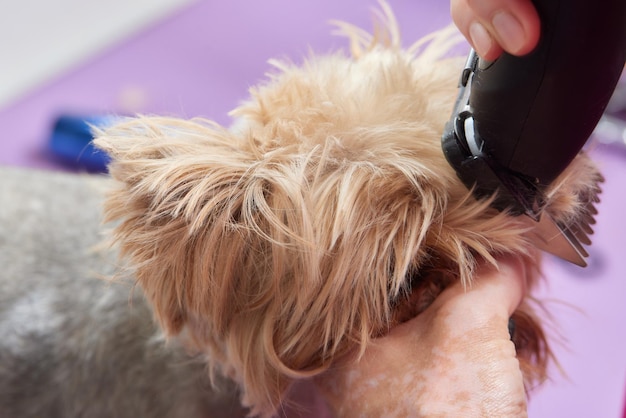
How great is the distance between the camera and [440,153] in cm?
80

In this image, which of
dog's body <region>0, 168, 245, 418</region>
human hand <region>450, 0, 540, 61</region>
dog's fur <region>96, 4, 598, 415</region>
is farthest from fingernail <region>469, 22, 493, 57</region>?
dog's body <region>0, 168, 245, 418</region>

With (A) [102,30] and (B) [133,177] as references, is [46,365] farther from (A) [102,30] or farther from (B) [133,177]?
(A) [102,30]

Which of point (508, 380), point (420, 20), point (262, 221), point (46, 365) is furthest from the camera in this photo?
point (420, 20)

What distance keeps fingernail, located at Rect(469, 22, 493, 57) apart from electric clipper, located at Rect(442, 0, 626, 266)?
17 mm

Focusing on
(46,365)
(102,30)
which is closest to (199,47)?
(102,30)

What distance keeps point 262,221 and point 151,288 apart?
0.18 metres

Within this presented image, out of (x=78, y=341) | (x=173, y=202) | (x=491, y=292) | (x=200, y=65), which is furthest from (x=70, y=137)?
(x=491, y=292)

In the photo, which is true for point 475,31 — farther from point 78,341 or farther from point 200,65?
point 200,65

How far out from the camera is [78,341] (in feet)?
3.92

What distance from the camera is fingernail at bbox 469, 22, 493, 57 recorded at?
25.8 inches

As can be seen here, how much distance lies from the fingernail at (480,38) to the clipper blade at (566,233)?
0.22 meters

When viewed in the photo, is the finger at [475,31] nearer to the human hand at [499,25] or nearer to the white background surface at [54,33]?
the human hand at [499,25]

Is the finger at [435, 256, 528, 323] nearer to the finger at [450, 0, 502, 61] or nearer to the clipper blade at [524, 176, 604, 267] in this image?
the clipper blade at [524, 176, 604, 267]

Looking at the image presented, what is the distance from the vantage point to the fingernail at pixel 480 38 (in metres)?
0.65
